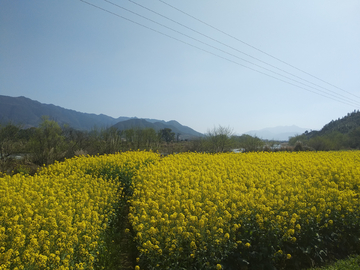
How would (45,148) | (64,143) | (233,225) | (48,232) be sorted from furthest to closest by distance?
(64,143) < (45,148) < (233,225) < (48,232)

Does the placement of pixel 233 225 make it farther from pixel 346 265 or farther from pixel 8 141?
pixel 8 141

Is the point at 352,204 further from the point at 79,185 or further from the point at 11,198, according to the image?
the point at 11,198

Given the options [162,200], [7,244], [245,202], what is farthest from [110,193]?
[245,202]

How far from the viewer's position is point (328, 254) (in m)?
4.39

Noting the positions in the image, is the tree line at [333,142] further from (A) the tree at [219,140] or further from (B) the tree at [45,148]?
(B) the tree at [45,148]

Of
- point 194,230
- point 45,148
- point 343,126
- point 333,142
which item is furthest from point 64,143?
point 343,126

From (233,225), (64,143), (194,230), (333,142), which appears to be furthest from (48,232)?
(333,142)

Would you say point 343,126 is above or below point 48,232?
above

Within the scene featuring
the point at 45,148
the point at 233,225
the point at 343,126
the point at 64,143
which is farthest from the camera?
the point at 343,126

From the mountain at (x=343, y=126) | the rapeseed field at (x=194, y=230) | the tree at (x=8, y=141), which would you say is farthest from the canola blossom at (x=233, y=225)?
the mountain at (x=343, y=126)

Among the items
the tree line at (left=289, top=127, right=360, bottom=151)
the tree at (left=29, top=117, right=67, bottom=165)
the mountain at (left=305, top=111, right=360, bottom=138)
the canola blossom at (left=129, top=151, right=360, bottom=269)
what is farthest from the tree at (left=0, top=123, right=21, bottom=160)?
the mountain at (left=305, top=111, right=360, bottom=138)

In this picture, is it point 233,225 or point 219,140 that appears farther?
point 219,140

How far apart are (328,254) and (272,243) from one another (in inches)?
66.5

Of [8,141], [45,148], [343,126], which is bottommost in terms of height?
[45,148]
